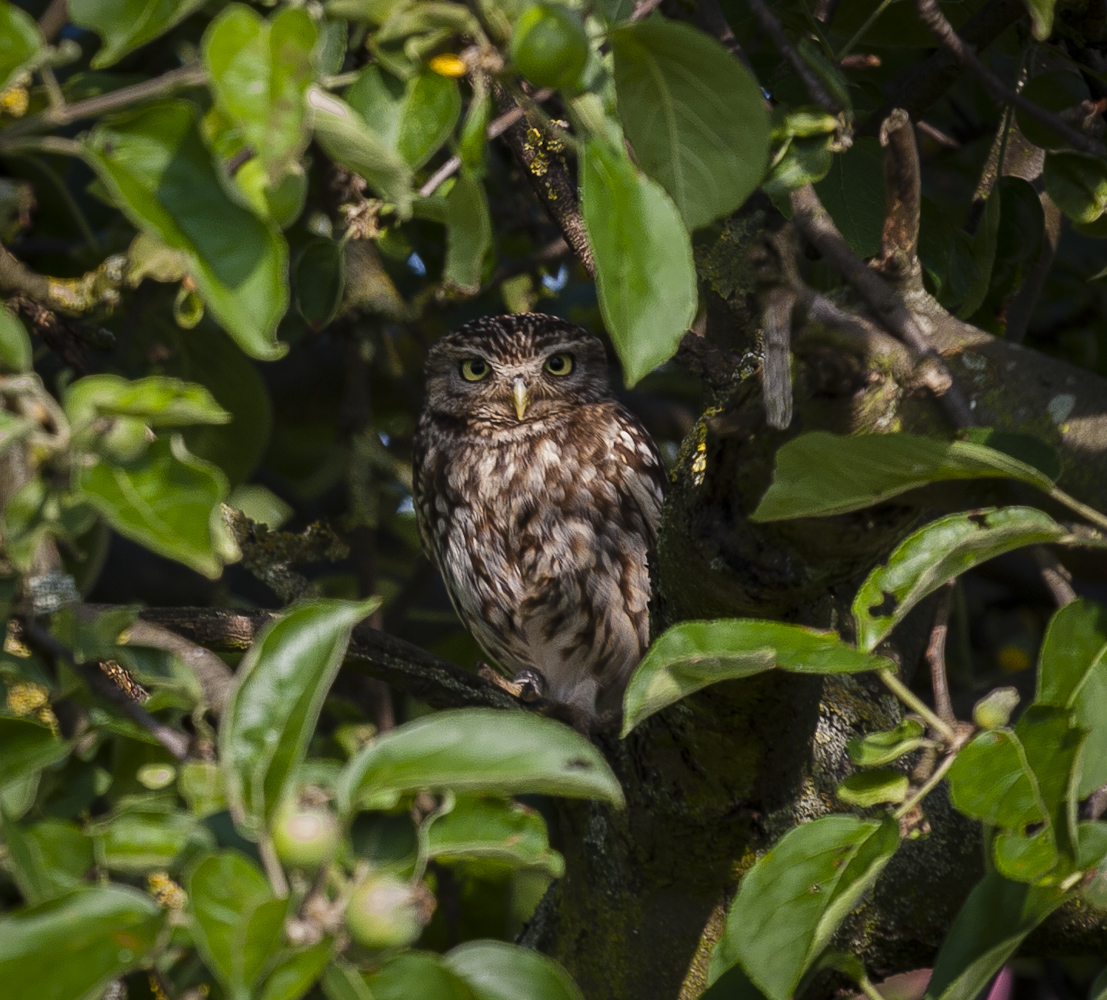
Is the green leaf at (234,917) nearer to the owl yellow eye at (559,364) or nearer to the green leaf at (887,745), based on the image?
the green leaf at (887,745)

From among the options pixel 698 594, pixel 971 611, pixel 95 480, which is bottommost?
pixel 971 611

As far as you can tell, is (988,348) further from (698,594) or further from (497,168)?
(497,168)

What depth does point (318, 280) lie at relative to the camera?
1663mm

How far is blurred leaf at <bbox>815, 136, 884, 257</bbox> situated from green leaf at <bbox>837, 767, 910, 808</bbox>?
3.44 ft

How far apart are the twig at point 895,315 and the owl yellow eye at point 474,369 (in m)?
2.53

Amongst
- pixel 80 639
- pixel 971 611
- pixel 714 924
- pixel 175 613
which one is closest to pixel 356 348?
pixel 175 613

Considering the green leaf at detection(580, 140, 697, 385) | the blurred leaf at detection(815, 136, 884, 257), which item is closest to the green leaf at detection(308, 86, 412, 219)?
the green leaf at detection(580, 140, 697, 385)

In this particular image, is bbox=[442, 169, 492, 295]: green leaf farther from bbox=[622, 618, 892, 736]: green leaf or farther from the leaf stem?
the leaf stem

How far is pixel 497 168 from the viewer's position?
148 inches

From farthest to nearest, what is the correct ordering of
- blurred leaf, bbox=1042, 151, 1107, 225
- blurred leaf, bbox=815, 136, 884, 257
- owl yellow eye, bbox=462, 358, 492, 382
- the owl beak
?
owl yellow eye, bbox=462, 358, 492, 382 → the owl beak → blurred leaf, bbox=815, 136, 884, 257 → blurred leaf, bbox=1042, 151, 1107, 225

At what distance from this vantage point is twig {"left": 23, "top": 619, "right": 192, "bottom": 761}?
1.18 m

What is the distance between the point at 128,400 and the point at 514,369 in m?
2.87

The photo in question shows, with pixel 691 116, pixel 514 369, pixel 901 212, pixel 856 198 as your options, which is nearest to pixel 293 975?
pixel 691 116

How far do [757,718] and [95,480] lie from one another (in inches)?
53.0
